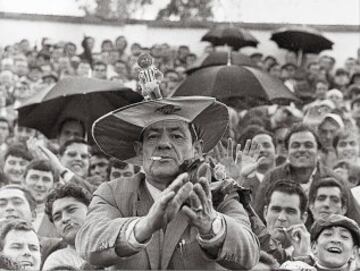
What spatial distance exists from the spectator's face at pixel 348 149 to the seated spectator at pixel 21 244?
4085 mm

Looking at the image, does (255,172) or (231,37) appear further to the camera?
(231,37)

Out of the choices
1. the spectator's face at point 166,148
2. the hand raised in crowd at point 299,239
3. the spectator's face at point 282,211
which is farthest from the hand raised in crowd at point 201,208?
the spectator's face at point 282,211

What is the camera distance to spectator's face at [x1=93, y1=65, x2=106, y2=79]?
47.2 ft

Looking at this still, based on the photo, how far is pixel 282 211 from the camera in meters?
7.31

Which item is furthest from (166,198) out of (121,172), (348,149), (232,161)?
(348,149)

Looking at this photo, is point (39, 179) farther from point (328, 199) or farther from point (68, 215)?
point (328, 199)

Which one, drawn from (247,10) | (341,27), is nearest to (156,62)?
(247,10)

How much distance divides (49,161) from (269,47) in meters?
9.52

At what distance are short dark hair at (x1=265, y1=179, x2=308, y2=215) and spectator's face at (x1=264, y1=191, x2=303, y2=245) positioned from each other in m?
0.02

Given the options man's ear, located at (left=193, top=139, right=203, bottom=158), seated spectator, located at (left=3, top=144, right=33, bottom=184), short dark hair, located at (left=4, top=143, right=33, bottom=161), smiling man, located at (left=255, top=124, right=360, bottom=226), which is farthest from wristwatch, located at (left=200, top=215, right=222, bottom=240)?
short dark hair, located at (left=4, top=143, right=33, bottom=161)

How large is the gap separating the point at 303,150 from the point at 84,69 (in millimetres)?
6422

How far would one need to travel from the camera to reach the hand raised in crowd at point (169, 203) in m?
3.98

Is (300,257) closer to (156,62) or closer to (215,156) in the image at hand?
(215,156)

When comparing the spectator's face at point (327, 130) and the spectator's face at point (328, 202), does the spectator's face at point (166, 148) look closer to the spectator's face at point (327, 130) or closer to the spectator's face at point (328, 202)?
the spectator's face at point (328, 202)
